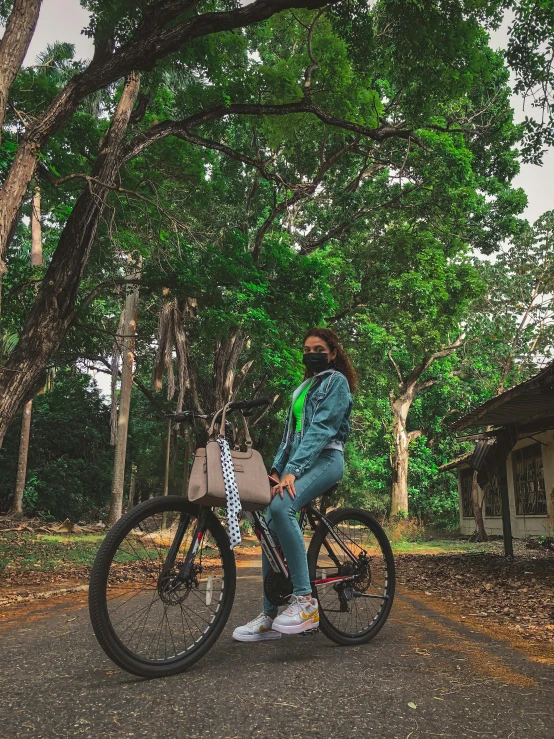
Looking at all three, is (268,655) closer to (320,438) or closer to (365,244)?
(320,438)

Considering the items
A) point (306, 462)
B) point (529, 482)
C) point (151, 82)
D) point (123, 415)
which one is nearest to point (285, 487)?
point (306, 462)

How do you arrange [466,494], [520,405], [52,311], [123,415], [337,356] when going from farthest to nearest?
[466,494] → [123,415] → [520,405] → [52,311] → [337,356]

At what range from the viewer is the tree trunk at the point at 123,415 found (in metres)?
17.0

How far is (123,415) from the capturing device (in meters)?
17.8

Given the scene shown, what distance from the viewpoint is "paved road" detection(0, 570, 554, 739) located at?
2.25m

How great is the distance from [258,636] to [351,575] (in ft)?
2.49

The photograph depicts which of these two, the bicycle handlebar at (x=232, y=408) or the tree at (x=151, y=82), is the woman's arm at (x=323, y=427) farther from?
the tree at (x=151, y=82)

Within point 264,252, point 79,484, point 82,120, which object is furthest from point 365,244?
point 79,484

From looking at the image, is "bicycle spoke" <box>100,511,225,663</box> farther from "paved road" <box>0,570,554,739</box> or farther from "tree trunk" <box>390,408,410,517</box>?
"tree trunk" <box>390,408,410,517</box>

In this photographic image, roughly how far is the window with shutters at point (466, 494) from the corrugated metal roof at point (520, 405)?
641 inches

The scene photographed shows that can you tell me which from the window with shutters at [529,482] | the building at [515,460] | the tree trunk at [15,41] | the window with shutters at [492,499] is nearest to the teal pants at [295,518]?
the building at [515,460]


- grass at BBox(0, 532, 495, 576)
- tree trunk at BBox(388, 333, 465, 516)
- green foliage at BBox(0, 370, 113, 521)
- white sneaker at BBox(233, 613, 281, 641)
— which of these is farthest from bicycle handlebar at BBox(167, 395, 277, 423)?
tree trunk at BBox(388, 333, 465, 516)

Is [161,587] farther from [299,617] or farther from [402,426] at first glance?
[402,426]

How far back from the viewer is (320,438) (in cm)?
348
